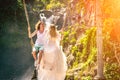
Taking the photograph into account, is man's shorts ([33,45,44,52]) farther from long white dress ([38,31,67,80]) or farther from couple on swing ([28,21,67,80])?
long white dress ([38,31,67,80])

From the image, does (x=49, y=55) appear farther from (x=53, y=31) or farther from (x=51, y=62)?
(x=53, y=31)

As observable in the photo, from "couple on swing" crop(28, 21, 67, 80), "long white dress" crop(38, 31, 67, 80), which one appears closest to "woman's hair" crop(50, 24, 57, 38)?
"couple on swing" crop(28, 21, 67, 80)

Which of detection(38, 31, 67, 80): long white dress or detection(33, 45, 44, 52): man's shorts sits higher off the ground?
detection(33, 45, 44, 52): man's shorts

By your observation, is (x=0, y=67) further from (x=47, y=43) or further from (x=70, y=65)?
(x=47, y=43)

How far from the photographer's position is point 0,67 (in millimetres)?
31203

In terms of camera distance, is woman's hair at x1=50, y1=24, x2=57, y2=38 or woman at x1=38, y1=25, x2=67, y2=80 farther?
woman at x1=38, y1=25, x2=67, y2=80

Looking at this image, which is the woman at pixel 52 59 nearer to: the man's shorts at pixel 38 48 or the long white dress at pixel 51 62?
the long white dress at pixel 51 62

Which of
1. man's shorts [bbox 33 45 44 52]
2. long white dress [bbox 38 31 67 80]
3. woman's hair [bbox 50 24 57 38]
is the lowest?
long white dress [bbox 38 31 67 80]

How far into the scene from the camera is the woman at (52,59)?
11.9 m

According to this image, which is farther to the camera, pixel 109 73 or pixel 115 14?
pixel 115 14

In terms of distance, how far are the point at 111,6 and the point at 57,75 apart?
3.17 m

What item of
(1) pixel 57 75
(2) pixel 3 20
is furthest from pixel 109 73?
(2) pixel 3 20

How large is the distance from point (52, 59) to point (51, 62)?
0.10 metres

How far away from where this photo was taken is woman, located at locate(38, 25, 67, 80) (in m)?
11.9
